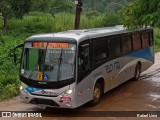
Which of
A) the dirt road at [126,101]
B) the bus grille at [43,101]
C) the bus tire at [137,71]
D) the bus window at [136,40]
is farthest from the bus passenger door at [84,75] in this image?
the bus tire at [137,71]

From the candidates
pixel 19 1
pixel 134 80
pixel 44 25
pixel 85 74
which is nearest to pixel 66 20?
pixel 44 25

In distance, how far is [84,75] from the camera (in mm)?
11844

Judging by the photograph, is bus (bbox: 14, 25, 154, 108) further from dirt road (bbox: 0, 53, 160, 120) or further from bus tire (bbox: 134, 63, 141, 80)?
bus tire (bbox: 134, 63, 141, 80)

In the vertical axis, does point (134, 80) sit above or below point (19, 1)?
below

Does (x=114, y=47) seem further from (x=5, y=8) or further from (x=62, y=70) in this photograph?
(x=5, y=8)

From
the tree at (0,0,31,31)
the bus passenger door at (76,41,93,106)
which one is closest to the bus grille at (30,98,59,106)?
the bus passenger door at (76,41,93,106)

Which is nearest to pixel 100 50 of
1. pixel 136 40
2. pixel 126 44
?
pixel 126 44

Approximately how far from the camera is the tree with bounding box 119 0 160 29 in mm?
11430

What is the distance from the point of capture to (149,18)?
11539 mm

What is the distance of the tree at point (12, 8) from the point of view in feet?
87.7

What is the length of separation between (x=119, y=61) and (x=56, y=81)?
15.5 ft

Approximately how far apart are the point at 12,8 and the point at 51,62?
18.0 meters

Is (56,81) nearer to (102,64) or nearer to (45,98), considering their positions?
(45,98)

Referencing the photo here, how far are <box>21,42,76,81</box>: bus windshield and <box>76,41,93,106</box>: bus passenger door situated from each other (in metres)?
0.37
